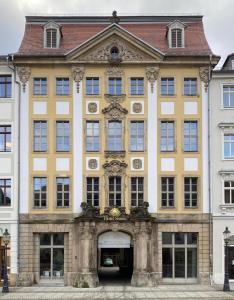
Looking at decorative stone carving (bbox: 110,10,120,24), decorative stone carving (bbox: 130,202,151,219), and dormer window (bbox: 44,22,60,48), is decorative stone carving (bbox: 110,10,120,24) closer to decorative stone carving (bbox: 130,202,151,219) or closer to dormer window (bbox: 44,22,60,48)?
dormer window (bbox: 44,22,60,48)

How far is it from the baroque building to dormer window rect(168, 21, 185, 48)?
3.20 feet

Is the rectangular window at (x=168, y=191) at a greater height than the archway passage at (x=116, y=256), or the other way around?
the rectangular window at (x=168, y=191)

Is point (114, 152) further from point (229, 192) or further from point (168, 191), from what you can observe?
point (229, 192)

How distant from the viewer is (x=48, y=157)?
158 feet

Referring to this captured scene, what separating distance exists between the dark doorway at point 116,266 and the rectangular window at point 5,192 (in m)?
8.54

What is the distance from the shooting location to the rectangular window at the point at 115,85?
48.9 metres

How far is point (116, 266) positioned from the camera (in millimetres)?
68812

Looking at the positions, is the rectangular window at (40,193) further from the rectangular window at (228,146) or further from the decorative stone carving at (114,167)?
the rectangular window at (228,146)

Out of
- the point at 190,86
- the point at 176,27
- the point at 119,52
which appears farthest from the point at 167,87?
the point at 176,27

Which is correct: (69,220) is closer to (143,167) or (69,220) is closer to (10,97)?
(143,167)

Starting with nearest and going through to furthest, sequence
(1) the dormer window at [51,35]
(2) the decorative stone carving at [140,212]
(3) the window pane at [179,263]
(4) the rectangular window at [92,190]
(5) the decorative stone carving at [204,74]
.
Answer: (2) the decorative stone carving at [140,212] < (3) the window pane at [179,263] < (4) the rectangular window at [92,190] < (5) the decorative stone carving at [204,74] < (1) the dormer window at [51,35]

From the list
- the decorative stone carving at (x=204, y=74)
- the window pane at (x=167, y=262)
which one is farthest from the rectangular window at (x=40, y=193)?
the decorative stone carving at (x=204, y=74)

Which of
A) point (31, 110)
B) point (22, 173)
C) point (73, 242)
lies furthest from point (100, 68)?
point (73, 242)

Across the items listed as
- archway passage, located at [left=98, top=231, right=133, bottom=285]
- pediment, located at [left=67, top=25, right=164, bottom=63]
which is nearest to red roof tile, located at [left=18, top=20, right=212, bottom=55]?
pediment, located at [left=67, top=25, right=164, bottom=63]
